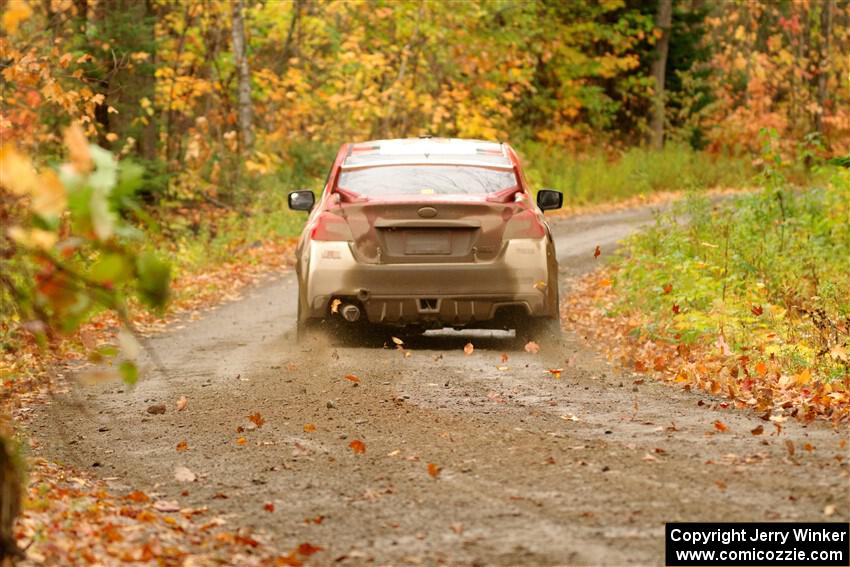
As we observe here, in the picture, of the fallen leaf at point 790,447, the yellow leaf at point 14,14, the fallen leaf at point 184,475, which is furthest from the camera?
the fallen leaf at point 184,475

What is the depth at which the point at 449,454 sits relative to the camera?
24.3 feet

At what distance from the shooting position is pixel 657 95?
128ft

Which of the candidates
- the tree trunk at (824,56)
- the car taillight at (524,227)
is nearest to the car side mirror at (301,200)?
the car taillight at (524,227)

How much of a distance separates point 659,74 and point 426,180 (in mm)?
29362

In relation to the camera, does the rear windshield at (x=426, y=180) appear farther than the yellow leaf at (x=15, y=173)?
Yes

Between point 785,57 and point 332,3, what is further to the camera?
point 785,57

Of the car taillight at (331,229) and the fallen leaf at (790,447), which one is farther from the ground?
the car taillight at (331,229)

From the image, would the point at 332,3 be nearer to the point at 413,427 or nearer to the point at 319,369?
the point at 319,369

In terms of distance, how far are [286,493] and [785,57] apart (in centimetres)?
4121

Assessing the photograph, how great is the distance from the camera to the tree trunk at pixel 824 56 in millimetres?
38406

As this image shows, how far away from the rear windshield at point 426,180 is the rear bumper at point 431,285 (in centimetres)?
64

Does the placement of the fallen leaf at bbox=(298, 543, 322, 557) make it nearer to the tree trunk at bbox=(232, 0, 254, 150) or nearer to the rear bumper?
the rear bumper

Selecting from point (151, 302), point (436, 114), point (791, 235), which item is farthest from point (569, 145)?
point (151, 302)

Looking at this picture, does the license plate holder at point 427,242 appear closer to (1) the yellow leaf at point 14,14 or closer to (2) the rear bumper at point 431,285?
(2) the rear bumper at point 431,285
